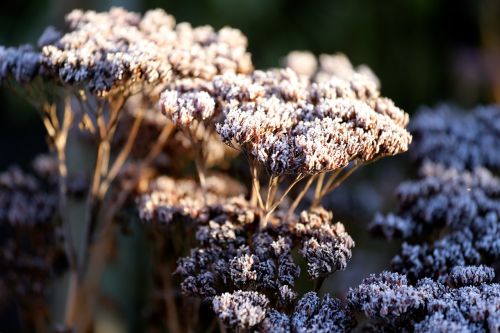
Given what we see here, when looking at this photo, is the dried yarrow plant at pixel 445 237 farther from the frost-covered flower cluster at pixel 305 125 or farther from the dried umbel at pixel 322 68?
the dried umbel at pixel 322 68

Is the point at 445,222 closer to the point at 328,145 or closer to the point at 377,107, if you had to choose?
the point at 377,107

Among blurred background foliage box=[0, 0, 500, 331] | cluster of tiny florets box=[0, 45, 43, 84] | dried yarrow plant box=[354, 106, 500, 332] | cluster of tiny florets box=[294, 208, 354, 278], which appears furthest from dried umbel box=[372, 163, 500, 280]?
blurred background foliage box=[0, 0, 500, 331]

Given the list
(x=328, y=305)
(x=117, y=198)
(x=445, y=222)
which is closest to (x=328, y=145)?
(x=328, y=305)

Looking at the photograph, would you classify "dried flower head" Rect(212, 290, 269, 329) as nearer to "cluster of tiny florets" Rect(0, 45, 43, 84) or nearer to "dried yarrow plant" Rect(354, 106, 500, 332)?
"dried yarrow plant" Rect(354, 106, 500, 332)

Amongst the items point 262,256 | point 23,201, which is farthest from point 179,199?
point 23,201

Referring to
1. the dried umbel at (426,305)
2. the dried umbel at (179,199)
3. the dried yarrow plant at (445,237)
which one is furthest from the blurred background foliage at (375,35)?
the dried umbel at (426,305)
